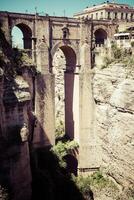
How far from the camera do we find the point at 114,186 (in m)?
23.0

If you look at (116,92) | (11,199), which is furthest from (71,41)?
(11,199)

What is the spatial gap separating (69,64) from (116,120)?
769cm

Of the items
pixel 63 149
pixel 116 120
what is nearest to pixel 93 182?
pixel 63 149

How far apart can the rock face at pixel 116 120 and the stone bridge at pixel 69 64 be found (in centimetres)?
109

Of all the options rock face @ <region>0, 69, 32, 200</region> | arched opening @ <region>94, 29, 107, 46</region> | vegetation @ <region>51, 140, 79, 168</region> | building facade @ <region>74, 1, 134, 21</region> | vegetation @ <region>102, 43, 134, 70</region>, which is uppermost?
building facade @ <region>74, 1, 134, 21</region>

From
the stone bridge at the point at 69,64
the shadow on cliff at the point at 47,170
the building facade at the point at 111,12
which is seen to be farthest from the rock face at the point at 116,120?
the building facade at the point at 111,12

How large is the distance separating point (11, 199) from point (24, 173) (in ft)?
5.89

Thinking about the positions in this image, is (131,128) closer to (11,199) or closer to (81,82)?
(81,82)

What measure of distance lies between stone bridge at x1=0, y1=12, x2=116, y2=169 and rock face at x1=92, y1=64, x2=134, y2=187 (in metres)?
1.09

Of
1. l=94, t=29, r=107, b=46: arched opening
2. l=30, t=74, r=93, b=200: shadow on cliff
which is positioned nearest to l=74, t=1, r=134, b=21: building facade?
l=94, t=29, r=107, b=46: arched opening

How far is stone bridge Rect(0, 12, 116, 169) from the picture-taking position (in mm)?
22406

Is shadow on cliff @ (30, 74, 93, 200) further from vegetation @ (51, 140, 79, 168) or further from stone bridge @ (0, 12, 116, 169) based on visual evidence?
vegetation @ (51, 140, 79, 168)

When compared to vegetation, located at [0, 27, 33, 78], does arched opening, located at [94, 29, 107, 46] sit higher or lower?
higher

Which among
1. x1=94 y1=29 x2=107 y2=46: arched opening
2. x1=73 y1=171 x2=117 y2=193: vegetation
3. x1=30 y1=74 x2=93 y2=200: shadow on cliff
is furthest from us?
x1=94 y1=29 x2=107 y2=46: arched opening
